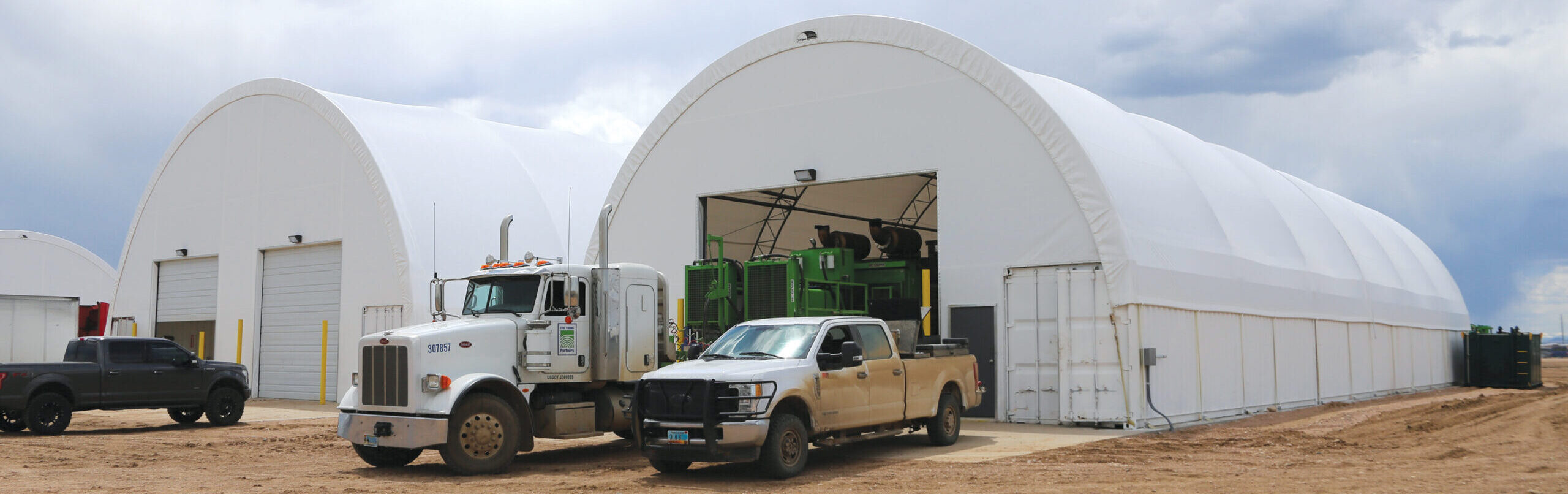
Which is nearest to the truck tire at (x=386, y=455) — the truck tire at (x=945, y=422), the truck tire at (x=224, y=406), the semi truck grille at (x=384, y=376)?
the semi truck grille at (x=384, y=376)

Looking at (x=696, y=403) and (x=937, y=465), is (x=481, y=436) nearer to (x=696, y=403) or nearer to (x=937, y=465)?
(x=696, y=403)

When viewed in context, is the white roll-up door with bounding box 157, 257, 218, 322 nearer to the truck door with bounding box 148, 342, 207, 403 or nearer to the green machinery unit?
the truck door with bounding box 148, 342, 207, 403

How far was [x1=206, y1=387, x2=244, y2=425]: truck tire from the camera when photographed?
66.3 ft

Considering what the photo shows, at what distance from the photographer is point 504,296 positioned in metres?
13.5

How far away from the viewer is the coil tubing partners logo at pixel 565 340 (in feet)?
43.5

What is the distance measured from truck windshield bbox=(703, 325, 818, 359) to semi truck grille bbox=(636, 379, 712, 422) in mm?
1015

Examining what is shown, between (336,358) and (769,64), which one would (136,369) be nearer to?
(336,358)

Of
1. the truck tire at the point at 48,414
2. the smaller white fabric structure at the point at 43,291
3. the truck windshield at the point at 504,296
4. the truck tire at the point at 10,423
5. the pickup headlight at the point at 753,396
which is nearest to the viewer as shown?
the pickup headlight at the point at 753,396

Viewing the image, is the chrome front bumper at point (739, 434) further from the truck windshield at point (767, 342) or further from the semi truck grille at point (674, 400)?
the truck windshield at point (767, 342)

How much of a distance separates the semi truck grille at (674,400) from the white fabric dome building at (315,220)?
576 inches

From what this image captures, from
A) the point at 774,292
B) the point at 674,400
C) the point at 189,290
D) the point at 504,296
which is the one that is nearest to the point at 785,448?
the point at 674,400

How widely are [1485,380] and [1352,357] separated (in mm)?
12174

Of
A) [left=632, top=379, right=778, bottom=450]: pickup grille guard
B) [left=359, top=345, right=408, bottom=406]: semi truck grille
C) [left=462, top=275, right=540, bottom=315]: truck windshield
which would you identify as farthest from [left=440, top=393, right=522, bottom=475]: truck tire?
[left=632, top=379, right=778, bottom=450]: pickup grille guard

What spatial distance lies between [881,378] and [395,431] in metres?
5.43
